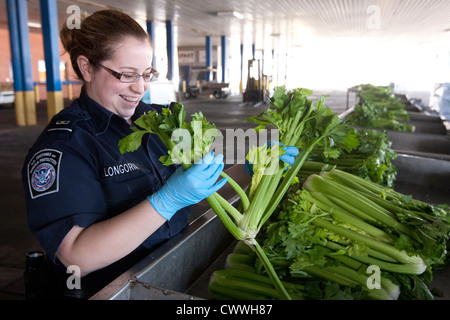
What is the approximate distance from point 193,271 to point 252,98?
63.7 feet

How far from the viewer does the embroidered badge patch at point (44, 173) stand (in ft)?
4.37

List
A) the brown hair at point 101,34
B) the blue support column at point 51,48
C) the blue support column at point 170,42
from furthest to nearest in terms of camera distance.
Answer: the blue support column at point 170,42
the blue support column at point 51,48
the brown hair at point 101,34

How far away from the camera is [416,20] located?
18609mm

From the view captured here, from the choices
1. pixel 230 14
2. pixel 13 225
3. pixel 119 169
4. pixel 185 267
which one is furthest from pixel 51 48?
pixel 185 267

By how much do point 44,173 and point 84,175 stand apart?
14 cm

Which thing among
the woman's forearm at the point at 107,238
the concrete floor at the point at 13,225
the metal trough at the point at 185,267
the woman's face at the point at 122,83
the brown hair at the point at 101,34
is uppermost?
the brown hair at the point at 101,34

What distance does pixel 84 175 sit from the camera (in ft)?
4.61

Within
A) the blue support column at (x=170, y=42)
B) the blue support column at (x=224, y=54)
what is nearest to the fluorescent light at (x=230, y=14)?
the blue support column at (x=170, y=42)

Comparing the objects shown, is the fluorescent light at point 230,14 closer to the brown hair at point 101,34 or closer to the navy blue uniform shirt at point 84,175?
the brown hair at point 101,34

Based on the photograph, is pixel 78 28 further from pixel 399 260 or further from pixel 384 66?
pixel 384 66

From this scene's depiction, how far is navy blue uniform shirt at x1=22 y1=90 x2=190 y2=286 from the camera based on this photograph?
1.33 metres

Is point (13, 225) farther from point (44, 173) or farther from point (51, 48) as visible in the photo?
point (51, 48)

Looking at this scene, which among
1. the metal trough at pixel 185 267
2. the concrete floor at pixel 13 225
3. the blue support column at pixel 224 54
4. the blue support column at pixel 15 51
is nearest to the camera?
the metal trough at pixel 185 267
